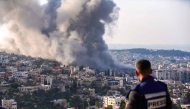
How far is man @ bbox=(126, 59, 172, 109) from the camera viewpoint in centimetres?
136

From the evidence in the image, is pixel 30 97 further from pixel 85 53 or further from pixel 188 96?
pixel 85 53


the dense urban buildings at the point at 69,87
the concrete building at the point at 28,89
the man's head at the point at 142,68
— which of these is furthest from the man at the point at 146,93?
the concrete building at the point at 28,89

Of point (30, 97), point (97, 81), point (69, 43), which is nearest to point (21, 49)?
point (69, 43)

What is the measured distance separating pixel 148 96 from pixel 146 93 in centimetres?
1

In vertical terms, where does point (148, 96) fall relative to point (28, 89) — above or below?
above

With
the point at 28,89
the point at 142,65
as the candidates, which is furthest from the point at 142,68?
the point at 28,89

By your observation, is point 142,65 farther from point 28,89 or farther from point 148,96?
point 28,89

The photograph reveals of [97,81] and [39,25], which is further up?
[39,25]

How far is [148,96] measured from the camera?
1392 mm

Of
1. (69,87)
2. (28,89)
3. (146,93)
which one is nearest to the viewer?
(146,93)

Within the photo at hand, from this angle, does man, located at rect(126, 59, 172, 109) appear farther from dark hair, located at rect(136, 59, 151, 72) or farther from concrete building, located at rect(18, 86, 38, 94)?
concrete building, located at rect(18, 86, 38, 94)

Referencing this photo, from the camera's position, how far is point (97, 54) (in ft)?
80.5

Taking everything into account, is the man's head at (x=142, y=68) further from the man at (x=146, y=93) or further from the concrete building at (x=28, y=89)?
the concrete building at (x=28, y=89)

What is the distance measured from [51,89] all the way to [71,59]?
10.5 metres
